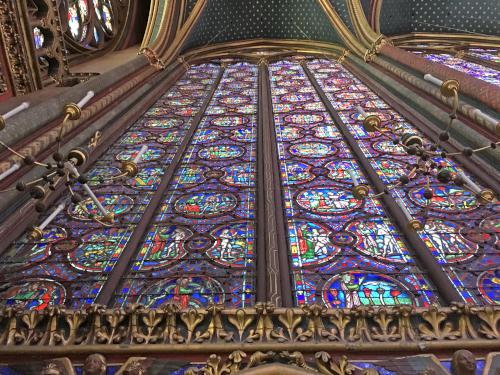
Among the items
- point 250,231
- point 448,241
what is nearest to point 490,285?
point 448,241

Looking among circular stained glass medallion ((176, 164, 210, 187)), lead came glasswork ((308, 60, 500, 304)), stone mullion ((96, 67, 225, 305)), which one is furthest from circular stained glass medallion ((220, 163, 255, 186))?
lead came glasswork ((308, 60, 500, 304))

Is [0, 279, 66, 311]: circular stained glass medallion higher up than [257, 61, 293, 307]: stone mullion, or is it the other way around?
[257, 61, 293, 307]: stone mullion

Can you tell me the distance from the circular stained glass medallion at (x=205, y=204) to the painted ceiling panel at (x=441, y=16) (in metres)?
9.35

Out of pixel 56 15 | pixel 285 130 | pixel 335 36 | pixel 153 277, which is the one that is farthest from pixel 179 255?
pixel 335 36

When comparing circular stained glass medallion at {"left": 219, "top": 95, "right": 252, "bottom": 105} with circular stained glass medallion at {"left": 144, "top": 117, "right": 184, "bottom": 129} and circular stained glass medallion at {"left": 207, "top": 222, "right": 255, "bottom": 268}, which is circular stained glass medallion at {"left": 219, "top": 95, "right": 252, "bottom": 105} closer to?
circular stained glass medallion at {"left": 144, "top": 117, "right": 184, "bottom": 129}

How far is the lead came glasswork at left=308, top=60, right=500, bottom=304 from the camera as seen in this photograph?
3729 mm

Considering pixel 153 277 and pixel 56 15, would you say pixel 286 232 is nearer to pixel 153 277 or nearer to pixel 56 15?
pixel 153 277

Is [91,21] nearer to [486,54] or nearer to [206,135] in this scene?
[206,135]

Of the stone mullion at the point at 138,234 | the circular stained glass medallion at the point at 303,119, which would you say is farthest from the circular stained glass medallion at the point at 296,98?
the stone mullion at the point at 138,234

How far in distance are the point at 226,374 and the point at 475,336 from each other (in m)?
1.42

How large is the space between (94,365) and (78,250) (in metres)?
1.80

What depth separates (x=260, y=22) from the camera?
45.8 feet

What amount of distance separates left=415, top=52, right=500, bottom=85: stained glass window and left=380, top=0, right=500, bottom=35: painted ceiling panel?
5.78 ft

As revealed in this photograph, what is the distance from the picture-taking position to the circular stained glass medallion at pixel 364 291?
3.53 metres
